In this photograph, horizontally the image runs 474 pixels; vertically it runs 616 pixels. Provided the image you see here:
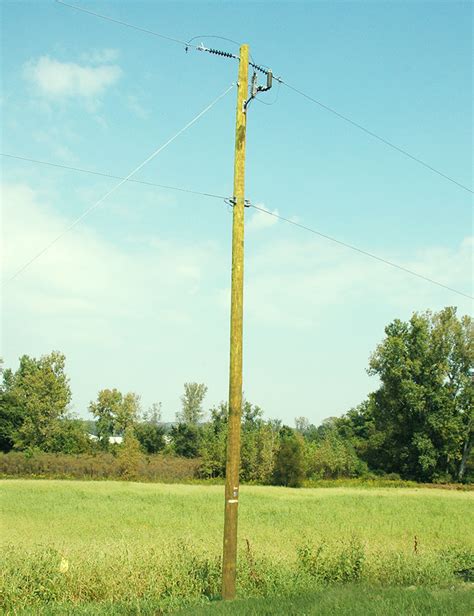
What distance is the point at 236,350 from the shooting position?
11703 mm

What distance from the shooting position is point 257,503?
38.5 m

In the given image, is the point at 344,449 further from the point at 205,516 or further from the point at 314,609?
the point at 314,609

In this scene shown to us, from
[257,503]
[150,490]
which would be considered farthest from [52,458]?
[257,503]

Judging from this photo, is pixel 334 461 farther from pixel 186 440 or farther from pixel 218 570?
pixel 218 570

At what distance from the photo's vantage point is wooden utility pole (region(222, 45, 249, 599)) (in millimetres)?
11172

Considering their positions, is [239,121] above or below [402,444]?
above

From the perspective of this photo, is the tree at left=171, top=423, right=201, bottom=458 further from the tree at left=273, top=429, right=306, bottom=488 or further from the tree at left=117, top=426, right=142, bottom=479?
the tree at left=273, top=429, right=306, bottom=488

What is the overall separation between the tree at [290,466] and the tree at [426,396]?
574 inches

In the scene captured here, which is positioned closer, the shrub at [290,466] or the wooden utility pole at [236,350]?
the wooden utility pole at [236,350]

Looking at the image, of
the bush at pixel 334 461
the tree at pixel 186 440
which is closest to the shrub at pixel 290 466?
the bush at pixel 334 461

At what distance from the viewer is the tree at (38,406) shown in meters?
75.9

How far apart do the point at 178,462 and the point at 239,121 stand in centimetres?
5983

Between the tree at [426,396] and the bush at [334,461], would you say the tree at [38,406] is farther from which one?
the tree at [426,396]

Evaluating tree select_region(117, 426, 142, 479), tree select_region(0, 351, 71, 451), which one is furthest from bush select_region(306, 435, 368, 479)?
tree select_region(0, 351, 71, 451)
